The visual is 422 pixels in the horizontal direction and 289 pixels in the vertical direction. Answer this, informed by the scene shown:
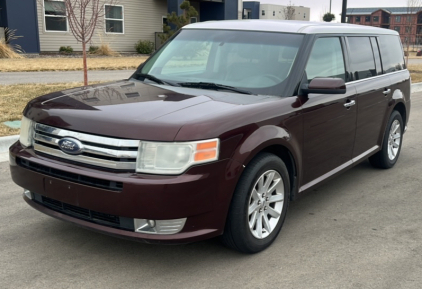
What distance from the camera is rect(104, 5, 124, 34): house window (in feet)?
88.5

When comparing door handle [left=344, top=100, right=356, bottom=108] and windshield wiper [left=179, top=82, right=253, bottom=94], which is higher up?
windshield wiper [left=179, top=82, right=253, bottom=94]

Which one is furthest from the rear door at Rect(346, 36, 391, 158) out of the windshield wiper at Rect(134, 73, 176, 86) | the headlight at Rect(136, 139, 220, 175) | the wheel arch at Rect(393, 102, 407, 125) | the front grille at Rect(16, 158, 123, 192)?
the front grille at Rect(16, 158, 123, 192)

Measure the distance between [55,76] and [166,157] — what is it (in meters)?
12.3

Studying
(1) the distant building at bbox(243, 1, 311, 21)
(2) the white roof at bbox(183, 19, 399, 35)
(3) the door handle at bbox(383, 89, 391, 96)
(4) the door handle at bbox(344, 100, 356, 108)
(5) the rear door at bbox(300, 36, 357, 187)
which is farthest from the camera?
(1) the distant building at bbox(243, 1, 311, 21)

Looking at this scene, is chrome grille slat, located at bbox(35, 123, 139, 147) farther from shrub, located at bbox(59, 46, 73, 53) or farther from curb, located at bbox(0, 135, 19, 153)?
shrub, located at bbox(59, 46, 73, 53)

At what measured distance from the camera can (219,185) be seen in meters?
3.34

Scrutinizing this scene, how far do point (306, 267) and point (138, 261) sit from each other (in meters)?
1.29

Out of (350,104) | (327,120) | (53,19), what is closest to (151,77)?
(327,120)

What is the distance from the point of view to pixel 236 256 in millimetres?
3824

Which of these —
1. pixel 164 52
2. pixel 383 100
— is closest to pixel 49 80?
pixel 164 52

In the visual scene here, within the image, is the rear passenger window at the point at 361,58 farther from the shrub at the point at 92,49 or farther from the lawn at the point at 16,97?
the shrub at the point at 92,49

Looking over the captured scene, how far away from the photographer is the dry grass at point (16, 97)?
8.17 meters

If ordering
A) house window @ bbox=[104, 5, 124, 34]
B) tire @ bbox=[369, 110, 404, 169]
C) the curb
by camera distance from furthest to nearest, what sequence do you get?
house window @ bbox=[104, 5, 124, 34], the curb, tire @ bbox=[369, 110, 404, 169]

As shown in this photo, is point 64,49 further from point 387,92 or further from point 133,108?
point 133,108
